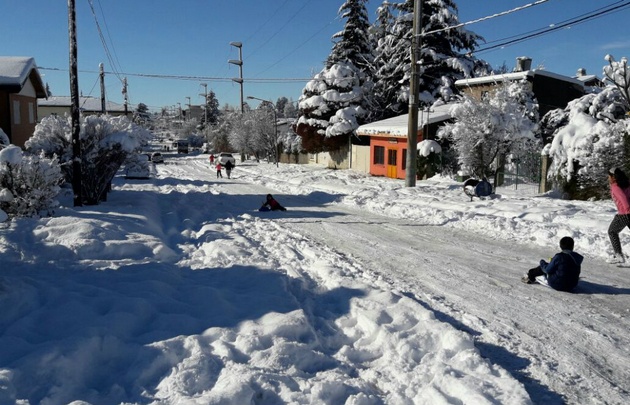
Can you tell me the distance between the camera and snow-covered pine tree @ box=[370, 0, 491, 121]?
1410 inches

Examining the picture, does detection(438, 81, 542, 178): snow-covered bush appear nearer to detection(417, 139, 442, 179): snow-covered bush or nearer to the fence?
the fence

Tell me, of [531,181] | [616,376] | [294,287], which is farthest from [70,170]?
[531,181]

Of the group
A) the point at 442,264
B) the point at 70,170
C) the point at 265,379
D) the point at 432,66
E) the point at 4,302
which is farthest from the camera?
the point at 432,66

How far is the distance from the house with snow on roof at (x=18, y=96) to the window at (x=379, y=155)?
2113cm

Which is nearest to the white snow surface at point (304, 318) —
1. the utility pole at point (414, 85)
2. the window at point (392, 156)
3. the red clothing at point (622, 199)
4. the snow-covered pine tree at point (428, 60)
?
the red clothing at point (622, 199)

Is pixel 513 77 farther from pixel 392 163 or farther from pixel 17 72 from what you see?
pixel 17 72

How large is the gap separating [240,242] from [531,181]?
58.6 feet

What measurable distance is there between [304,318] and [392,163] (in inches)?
1025

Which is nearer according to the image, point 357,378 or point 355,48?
point 357,378

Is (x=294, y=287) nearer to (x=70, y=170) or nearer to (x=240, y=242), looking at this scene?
(x=240, y=242)

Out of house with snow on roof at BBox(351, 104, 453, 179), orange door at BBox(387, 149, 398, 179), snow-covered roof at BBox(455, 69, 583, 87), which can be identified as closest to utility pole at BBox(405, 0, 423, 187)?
house with snow on roof at BBox(351, 104, 453, 179)

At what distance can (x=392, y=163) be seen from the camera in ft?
102

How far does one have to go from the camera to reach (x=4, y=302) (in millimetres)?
6035

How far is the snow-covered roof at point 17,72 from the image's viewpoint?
2358 centimetres
